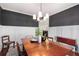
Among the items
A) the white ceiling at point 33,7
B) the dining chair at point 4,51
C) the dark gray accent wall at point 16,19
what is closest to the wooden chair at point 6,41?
the dining chair at point 4,51

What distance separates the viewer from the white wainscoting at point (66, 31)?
54.2 inches

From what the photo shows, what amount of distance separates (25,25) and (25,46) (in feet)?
1.21

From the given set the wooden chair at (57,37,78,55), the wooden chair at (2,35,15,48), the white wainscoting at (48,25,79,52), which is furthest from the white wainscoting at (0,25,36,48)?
the wooden chair at (57,37,78,55)

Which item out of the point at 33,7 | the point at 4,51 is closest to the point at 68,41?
the point at 33,7

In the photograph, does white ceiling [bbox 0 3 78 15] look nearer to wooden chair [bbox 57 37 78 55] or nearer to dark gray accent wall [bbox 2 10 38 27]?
dark gray accent wall [bbox 2 10 38 27]

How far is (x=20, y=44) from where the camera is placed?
1553mm

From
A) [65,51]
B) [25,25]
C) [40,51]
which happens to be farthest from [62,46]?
[25,25]

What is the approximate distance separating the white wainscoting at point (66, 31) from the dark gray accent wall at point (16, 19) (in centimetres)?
27

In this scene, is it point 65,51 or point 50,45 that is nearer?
point 65,51

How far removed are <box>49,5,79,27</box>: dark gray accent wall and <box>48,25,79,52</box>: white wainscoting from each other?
56 millimetres

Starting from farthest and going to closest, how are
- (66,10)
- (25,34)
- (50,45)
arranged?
1. (50,45)
2. (25,34)
3. (66,10)

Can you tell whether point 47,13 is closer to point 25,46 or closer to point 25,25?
point 25,25

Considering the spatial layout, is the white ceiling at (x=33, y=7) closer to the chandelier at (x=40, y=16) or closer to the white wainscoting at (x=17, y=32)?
the chandelier at (x=40, y=16)

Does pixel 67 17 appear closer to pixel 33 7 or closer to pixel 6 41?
pixel 33 7
